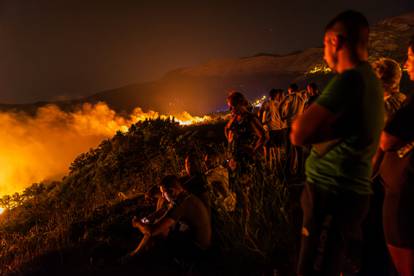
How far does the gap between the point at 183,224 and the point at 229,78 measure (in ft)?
135

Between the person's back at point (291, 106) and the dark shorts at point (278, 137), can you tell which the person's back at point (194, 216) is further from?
the person's back at point (291, 106)

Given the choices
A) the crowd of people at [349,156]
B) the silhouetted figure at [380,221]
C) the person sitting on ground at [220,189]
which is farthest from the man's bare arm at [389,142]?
the person sitting on ground at [220,189]

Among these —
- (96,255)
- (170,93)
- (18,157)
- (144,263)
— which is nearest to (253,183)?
(144,263)

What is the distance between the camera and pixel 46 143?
30250 millimetres

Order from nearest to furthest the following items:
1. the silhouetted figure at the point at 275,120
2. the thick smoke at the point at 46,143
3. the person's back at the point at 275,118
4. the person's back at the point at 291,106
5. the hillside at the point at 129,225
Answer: the hillside at the point at 129,225 < the silhouetted figure at the point at 275,120 < the person's back at the point at 291,106 < the person's back at the point at 275,118 < the thick smoke at the point at 46,143

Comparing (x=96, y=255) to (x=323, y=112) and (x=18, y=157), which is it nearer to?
(x=323, y=112)

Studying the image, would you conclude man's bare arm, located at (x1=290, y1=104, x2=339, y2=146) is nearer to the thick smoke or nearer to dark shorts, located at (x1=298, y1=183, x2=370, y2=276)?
dark shorts, located at (x1=298, y1=183, x2=370, y2=276)

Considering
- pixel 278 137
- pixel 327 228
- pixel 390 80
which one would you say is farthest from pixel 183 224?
pixel 278 137

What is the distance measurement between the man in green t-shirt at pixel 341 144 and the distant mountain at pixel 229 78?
53.8ft

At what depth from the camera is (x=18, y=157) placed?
28.6m

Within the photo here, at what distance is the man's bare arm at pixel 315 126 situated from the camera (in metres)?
2.22

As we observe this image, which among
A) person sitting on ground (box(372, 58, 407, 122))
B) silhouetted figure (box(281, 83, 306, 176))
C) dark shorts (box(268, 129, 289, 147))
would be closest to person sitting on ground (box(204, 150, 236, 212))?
dark shorts (box(268, 129, 289, 147))

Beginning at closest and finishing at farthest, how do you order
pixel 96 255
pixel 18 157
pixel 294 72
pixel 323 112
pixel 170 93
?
pixel 323 112 → pixel 96 255 → pixel 18 157 → pixel 294 72 → pixel 170 93

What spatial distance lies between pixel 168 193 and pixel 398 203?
8.75 ft
